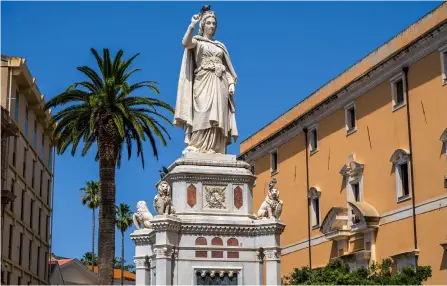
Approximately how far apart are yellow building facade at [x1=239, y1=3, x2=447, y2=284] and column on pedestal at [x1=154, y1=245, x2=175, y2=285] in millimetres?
18850

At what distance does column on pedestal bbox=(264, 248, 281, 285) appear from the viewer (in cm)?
1512

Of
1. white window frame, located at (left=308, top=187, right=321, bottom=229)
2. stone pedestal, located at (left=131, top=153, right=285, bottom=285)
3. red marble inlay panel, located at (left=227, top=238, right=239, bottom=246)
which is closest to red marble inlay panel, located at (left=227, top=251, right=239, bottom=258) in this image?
stone pedestal, located at (left=131, top=153, right=285, bottom=285)

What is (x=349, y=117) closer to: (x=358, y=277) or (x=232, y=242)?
(x=358, y=277)

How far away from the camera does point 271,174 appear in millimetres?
48625

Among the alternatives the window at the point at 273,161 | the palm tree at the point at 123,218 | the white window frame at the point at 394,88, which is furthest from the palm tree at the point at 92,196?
the white window frame at the point at 394,88

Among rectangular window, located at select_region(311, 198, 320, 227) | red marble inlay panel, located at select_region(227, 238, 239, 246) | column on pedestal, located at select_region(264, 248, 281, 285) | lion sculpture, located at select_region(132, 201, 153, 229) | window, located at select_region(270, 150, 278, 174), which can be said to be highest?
window, located at select_region(270, 150, 278, 174)

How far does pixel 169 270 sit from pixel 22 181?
3668cm

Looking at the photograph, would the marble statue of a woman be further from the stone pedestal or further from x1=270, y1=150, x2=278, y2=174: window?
x1=270, y1=150, x2=278, y2=174: window

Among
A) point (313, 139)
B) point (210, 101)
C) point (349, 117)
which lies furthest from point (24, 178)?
point (210, 101)

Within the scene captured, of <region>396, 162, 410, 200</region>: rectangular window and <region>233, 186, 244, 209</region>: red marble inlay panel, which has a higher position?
<region>396, 162, 410, 200</region>: rectangular window

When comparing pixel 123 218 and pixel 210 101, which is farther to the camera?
pixel 123 218

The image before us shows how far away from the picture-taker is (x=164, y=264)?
48.2ft

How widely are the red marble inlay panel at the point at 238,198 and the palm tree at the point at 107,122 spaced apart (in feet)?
61.8

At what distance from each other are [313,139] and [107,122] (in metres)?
13.1
